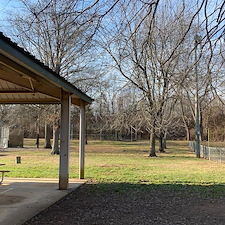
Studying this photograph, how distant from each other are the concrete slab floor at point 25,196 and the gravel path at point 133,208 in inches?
8.8

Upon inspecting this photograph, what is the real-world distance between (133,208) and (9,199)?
2.85 metres

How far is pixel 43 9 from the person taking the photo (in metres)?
4.57

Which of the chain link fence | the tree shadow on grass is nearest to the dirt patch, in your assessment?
the tree shadow on grass

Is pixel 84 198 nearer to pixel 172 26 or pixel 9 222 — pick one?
pixel 9 222

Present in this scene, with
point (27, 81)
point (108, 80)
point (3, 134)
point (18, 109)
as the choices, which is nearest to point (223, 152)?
point (108, 80)

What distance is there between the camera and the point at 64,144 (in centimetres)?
830

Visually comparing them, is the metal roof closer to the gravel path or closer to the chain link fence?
the gravel path

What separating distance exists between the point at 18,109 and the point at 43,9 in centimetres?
2433

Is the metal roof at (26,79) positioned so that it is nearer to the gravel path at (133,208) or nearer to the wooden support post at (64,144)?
the wooden support post at (64,144)

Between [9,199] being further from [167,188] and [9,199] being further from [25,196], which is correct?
[167,188]

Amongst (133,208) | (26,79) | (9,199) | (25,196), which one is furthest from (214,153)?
(9,199)

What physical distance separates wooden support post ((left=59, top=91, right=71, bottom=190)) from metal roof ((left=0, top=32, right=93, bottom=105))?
342mm

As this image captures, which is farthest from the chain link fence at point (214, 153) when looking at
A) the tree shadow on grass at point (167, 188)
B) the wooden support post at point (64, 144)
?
the wooden support post at point (64, 144)

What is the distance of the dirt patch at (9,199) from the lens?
6.71m
